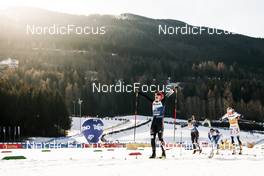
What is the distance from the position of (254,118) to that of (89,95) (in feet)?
180

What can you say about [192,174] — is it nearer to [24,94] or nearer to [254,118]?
[24,94]

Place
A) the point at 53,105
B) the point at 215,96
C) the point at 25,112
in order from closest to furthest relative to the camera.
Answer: the point at 25,112, the point at 53,105, the point at 215,96

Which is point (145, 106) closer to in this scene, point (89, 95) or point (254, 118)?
point (89, 95)

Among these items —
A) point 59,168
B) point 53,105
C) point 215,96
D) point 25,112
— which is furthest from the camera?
point 215,96

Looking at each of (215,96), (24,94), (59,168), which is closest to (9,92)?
(24,94)

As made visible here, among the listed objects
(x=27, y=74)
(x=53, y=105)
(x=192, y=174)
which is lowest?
(x=192, y=174)

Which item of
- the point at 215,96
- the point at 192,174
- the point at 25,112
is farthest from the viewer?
the point at 215,96

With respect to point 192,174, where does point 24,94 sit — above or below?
above

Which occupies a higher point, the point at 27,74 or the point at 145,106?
the point at 27,74

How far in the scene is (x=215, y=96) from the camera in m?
198

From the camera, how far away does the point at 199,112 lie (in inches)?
7594

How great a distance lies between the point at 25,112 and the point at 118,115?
98.6 meters

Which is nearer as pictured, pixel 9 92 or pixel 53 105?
pixel 9 92

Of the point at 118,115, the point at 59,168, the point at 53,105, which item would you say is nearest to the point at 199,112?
the point at 118,115
